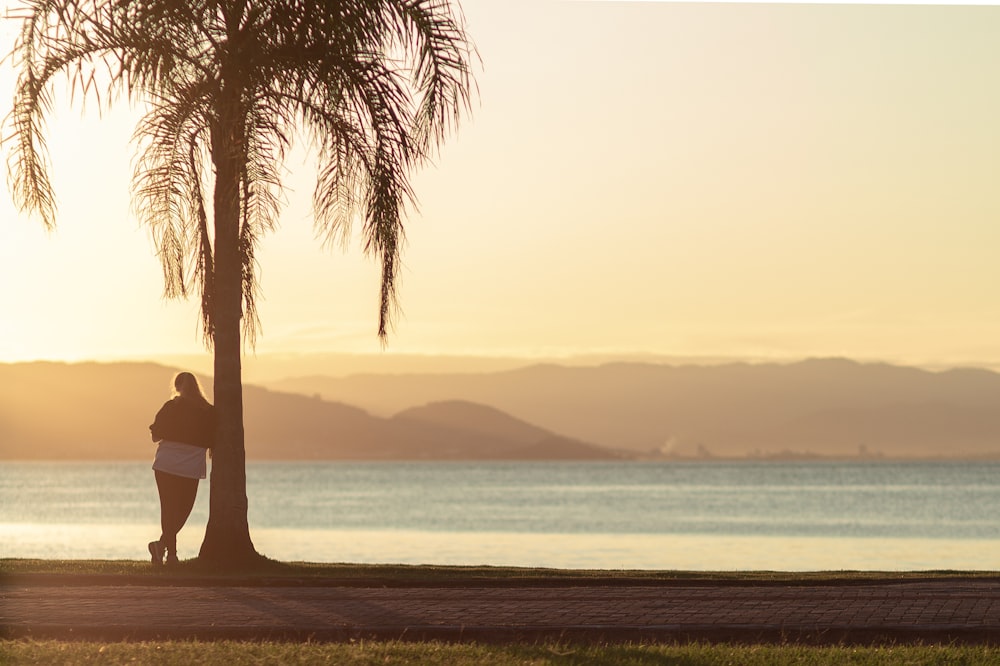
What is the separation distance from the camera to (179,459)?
576 inches

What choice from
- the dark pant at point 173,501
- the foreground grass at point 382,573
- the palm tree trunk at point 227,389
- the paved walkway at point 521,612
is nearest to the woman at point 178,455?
the dark pant at point 173,501

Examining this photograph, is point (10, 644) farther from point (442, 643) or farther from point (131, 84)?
point (131, 84)

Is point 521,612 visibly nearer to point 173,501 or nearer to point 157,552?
point 173,501

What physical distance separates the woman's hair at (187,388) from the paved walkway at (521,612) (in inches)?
115

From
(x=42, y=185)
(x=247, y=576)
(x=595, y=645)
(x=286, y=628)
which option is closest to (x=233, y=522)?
(x=247, y=576)

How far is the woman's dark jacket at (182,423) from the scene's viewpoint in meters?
14.6

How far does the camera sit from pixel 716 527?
2095 inches

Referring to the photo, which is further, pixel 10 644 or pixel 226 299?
pixel 226 299

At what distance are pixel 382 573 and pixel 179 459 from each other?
8.09ft

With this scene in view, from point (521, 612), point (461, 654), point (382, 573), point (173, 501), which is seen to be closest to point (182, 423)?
point (173, 501)

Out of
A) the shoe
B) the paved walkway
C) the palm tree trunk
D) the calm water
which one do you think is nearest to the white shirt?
the palm tree trunk

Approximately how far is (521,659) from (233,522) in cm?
724

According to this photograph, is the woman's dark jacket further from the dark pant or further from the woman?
the dark pant

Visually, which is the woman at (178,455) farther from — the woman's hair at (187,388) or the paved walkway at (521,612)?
the paved walkway at (521,612)
